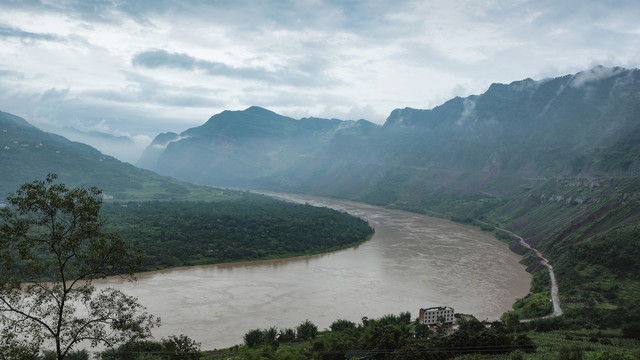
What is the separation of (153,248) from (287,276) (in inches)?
827

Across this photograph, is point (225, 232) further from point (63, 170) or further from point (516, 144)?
point (516, 144)

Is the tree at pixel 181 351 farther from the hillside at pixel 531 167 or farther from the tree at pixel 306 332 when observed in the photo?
the hillside at pixel 531 167

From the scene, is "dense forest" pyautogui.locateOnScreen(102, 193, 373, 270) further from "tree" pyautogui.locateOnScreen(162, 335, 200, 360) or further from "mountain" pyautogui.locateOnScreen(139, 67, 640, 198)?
"mountain" pyautogui.locateOnScreen(139, 67, 640, 198)

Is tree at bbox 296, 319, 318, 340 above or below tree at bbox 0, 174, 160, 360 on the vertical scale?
below

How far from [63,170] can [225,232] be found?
80.8 metres

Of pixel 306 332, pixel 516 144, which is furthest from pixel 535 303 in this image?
pixel 516 144

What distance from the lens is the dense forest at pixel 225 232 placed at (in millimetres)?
62156

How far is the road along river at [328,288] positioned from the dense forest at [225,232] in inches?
139

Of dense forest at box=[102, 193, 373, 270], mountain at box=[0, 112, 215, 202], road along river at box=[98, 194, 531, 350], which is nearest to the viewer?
road along river at box=[98, 194, 531, 350]

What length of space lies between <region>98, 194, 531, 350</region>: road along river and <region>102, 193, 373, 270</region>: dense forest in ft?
11.6

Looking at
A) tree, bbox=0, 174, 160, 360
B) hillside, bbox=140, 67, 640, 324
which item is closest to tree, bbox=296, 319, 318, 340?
tree, bbox=0, 174, 160, 360

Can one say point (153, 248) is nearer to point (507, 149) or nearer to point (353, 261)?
point (353, 261)

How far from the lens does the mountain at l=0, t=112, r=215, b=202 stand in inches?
4523

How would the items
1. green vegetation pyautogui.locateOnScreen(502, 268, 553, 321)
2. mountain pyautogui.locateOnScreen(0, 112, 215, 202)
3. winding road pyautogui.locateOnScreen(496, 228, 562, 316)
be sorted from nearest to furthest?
green vegetation pyautogui.locateOnScreen(502, 268, 553, 321)
winding road pyautogui.locateOnScreen(496, 228, 562, 316)
mountain pyautogui.locateOnScreen(0, 112, 215, 202)
